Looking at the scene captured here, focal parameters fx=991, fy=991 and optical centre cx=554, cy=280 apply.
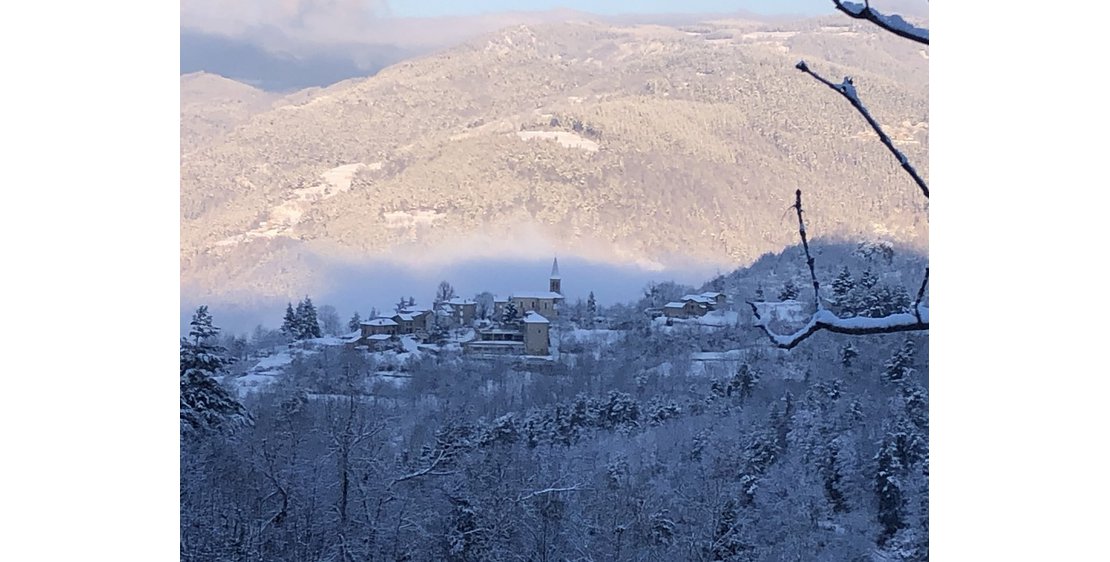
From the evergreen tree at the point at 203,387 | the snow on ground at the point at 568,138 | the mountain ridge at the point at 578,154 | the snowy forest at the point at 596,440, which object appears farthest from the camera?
the snow on ground at the point at 568,138

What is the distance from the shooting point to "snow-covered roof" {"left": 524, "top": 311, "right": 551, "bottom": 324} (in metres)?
6.95

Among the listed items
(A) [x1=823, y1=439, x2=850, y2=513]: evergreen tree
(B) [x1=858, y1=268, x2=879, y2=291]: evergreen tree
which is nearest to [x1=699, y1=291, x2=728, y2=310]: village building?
(B) [x1=858, y1=268, x2=879, y2=291]: evergreen tree

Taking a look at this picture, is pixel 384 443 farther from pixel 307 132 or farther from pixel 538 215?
pixel 307 132

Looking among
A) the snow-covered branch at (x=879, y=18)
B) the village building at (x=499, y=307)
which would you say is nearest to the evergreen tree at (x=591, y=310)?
the village building at (x=499, y=307)

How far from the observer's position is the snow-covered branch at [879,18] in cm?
111

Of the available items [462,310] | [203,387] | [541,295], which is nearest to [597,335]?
[541,295]

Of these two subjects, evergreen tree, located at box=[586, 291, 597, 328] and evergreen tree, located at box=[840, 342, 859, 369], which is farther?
evergreen tree, located at box=[840, 342, 859, 369]

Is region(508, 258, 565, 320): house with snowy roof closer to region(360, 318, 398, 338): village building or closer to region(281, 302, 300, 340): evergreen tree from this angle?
region(360, 318, 398, 338): village building

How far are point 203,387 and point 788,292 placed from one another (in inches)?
158

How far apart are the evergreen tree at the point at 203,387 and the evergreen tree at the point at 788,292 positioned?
12.4ft

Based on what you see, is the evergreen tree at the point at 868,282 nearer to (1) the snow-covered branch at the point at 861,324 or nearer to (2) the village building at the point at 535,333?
(2) the village building at the point at 535,333

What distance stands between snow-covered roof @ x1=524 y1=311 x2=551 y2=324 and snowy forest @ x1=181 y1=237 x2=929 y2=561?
0.56ft
